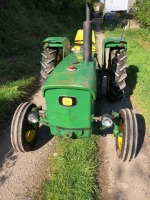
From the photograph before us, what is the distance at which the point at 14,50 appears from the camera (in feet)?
40.6

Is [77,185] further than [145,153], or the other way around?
[145,153]

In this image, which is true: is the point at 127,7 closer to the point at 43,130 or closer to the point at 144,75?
the point at 144,75

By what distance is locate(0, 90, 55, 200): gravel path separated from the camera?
4434 mm

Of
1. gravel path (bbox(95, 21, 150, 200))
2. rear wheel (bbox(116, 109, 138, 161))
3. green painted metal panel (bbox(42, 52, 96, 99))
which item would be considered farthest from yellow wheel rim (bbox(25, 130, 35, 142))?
rear wheel (bbox(116, 109, 138, 161))

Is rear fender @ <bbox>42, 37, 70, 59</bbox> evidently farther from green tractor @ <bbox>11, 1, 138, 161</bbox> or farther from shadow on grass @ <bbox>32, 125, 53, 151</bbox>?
shadow on grass @ <bbox>32, 125, 53, 151</bbox>

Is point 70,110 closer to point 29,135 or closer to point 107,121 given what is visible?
point 107,121

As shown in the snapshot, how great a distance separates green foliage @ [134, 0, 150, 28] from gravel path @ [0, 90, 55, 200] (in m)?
24.9

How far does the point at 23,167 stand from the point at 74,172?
0.90m

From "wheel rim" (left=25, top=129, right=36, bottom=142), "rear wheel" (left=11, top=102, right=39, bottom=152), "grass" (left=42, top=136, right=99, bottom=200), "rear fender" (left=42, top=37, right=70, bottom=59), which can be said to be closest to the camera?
"grass" (left=42, top=136, right=99, bottom=200)

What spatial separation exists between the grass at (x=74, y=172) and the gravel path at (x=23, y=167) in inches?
7.7

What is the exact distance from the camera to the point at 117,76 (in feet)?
23.9

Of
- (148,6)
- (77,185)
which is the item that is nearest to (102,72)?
(77,185)

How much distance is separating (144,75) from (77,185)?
5.84 metres

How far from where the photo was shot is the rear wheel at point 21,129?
16.7 feet
